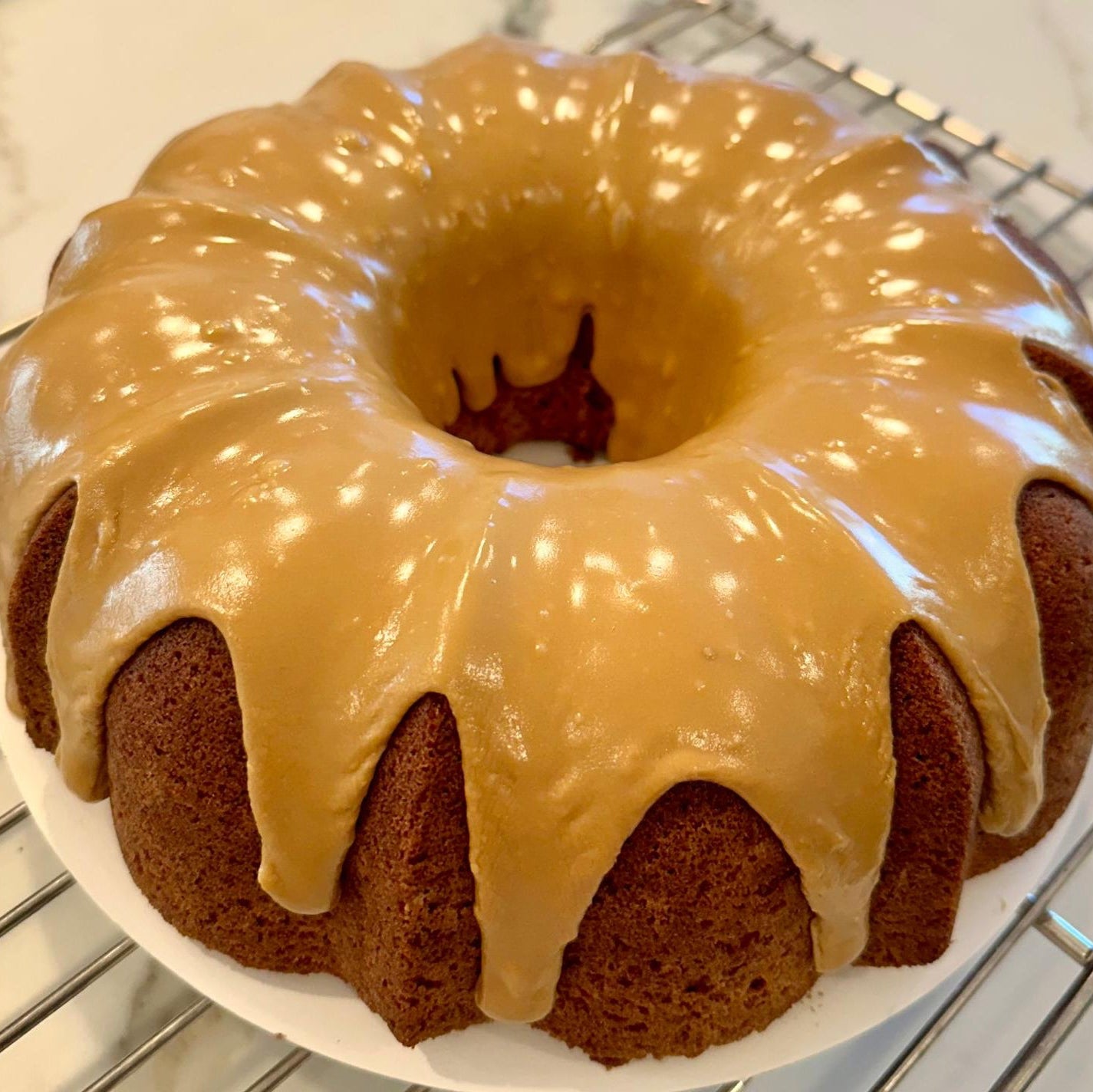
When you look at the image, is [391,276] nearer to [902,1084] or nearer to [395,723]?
[395,723]

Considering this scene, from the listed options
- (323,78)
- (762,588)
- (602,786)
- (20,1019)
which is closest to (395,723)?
A: (602,786)

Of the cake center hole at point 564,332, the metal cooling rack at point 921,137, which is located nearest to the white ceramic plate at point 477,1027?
the metal cooling rack at point 921,137

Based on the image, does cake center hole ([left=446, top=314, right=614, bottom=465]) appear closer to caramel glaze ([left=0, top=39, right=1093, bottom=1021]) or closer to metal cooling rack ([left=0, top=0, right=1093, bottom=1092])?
caramel glaze ([left=0, top=39, right=1093, bottom=1021])

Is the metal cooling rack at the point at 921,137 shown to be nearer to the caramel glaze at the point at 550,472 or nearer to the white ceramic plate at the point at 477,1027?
the white ceramic plate at the point at 477,1027

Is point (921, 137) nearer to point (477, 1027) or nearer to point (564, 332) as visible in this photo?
point (564, 332)

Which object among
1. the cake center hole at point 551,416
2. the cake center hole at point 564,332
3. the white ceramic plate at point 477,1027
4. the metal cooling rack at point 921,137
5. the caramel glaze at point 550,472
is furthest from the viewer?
the cake center hole at point 551,416
